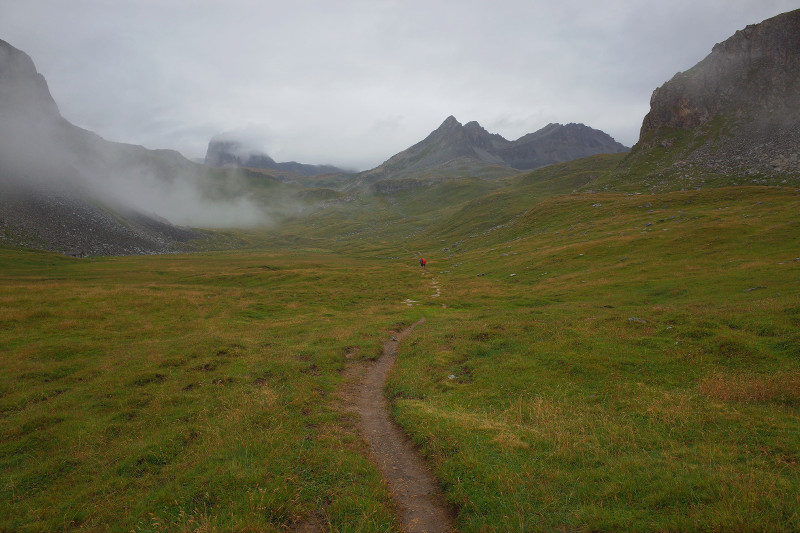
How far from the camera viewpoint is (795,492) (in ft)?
26.8

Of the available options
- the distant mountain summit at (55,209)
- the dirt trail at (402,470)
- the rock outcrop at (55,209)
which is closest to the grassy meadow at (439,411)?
the dirt trail at (402,470)

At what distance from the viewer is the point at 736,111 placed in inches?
4306

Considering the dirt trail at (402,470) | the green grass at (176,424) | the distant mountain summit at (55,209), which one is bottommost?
the dirt trail at (402,470)

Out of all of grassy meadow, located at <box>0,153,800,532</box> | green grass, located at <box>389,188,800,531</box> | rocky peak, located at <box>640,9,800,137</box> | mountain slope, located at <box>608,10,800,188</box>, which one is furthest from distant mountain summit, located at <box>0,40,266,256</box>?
rocky peak, located at <box>640,9,800,137</box>

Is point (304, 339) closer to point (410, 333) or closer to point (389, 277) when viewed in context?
point (410, 333)

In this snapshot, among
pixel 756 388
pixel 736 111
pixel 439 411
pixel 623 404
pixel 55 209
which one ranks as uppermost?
pixel 736 111

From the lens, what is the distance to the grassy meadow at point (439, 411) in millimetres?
9539

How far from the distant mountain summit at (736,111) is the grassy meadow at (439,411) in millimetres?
73087

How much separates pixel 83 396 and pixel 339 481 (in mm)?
16396

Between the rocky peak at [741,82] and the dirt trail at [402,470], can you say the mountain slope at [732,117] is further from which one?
the dirt trail at [402,470]

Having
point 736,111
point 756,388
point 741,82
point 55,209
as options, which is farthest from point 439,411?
point 55,209

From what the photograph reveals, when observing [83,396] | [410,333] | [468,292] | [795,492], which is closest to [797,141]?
[468,292]

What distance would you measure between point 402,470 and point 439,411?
14.1ft

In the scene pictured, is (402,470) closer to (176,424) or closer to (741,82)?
(176,424)
